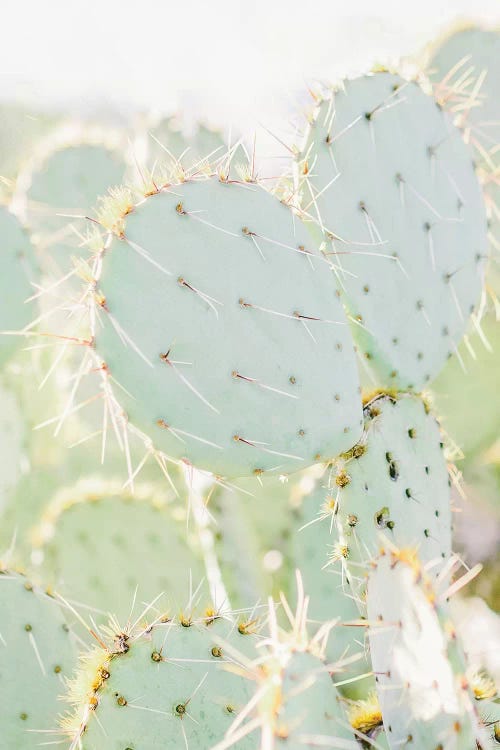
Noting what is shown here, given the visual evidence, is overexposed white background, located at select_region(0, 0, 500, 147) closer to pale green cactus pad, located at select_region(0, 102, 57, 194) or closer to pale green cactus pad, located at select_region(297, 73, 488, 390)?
pale green cactus pad, located at select_region(0, 102, 57, 194)

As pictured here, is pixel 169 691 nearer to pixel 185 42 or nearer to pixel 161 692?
pixel 161 692

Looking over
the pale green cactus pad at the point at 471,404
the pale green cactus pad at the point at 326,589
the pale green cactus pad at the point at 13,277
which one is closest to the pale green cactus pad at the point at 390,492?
the pale green cactus pad at the point at 326,589

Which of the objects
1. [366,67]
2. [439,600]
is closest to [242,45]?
[366,67]

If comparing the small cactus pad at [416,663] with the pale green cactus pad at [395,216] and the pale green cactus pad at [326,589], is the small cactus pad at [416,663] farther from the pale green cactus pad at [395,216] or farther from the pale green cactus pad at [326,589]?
the pale green cactus pad at [326,589]

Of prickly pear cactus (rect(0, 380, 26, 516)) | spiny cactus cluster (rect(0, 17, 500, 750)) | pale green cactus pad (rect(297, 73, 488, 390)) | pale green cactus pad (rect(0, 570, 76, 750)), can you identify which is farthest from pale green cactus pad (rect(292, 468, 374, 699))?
prickly pear cactus (rect(0, 380, 26, 516))

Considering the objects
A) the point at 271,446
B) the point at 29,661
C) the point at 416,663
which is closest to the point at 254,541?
the point at 29,661

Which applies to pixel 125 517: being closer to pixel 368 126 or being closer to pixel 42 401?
pixel 42 401
